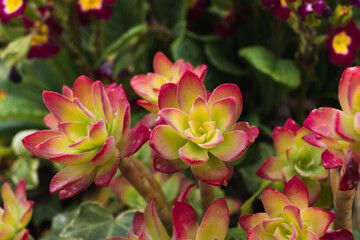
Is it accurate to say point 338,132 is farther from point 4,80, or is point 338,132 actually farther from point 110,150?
point 4,80

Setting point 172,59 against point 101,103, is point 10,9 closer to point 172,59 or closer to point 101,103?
point 172,59

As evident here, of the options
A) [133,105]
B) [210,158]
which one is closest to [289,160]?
[210,158]

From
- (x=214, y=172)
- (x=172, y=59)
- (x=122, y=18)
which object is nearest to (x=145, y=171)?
Result: (x=214, y=172)

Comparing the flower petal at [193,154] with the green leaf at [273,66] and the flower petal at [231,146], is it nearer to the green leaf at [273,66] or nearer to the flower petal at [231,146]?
the flower petal at [231,146]

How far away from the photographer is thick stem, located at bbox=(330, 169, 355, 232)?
0.44 metres

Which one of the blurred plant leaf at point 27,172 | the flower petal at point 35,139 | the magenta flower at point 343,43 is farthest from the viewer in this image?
the blurred plant leaf at point 27,172

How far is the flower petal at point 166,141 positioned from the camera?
1.35 feet

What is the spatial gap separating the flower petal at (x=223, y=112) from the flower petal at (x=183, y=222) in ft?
0.29

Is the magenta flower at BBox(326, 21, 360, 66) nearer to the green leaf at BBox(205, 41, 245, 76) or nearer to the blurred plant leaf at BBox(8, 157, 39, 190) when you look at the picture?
the green leaf at BBox(205, 41, 245, 76)

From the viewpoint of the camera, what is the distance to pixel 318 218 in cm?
41

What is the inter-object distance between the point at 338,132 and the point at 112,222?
0.41m

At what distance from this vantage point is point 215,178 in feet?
1.36

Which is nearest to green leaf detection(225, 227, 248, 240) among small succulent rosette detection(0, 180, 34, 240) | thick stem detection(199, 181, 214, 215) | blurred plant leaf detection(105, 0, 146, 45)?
thick stem detection(199, 181, 214, 215)

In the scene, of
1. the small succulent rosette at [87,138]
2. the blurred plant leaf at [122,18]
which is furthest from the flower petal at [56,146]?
the blurred plant leaf at [122,18]
